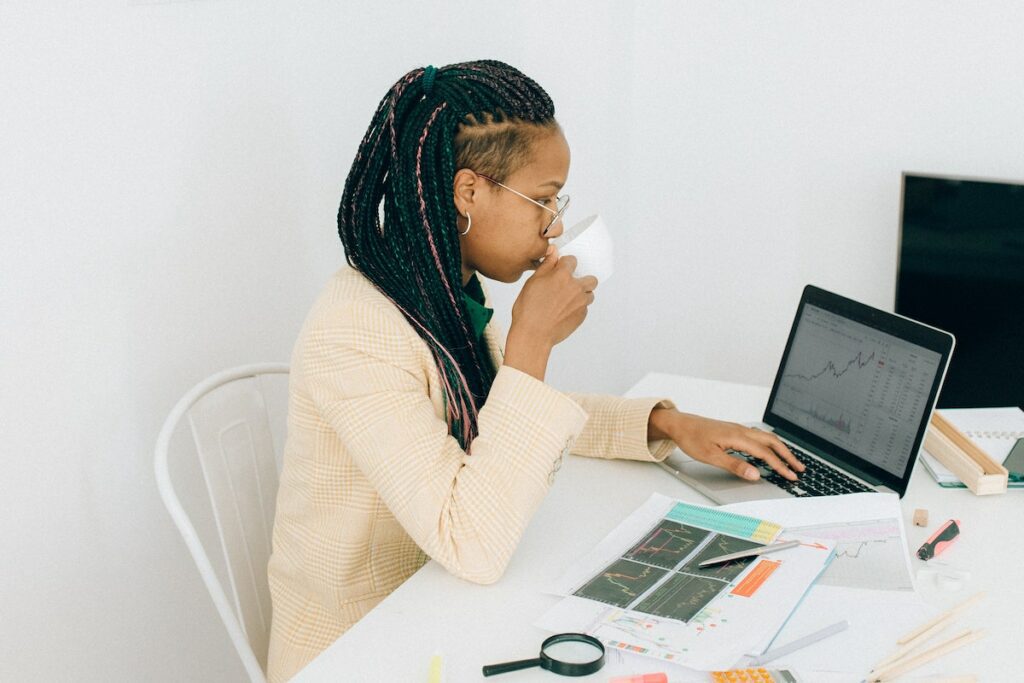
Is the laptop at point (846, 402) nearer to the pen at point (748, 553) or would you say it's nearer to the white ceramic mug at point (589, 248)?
the pen at point (748, 553)

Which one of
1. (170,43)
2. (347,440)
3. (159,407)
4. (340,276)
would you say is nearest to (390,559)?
(347,440)

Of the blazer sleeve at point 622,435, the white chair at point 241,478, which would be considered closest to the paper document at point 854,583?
the blazer sleeve at point 622,435

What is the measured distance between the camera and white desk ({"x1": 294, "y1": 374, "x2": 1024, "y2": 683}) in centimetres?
100

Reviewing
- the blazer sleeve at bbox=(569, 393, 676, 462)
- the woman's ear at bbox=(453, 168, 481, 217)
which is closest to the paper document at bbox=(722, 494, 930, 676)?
the blazer sleeve at bbox=(569, 393, 676, 462)

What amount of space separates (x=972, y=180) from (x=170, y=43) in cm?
153

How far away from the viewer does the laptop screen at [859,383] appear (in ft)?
4.48

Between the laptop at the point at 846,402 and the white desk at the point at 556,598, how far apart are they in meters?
0.06

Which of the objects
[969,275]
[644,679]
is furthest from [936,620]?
[969,275]

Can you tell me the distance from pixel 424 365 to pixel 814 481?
1.88 ft

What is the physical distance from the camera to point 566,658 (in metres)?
0.99

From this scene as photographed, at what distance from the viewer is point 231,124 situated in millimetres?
1647

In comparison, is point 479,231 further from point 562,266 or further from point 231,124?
point 231,124

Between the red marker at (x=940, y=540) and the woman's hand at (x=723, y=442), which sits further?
the woman's hand at (x=723, y=442)

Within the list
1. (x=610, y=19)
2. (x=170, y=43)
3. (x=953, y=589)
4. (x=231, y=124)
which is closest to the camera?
(x=953, y=589)
